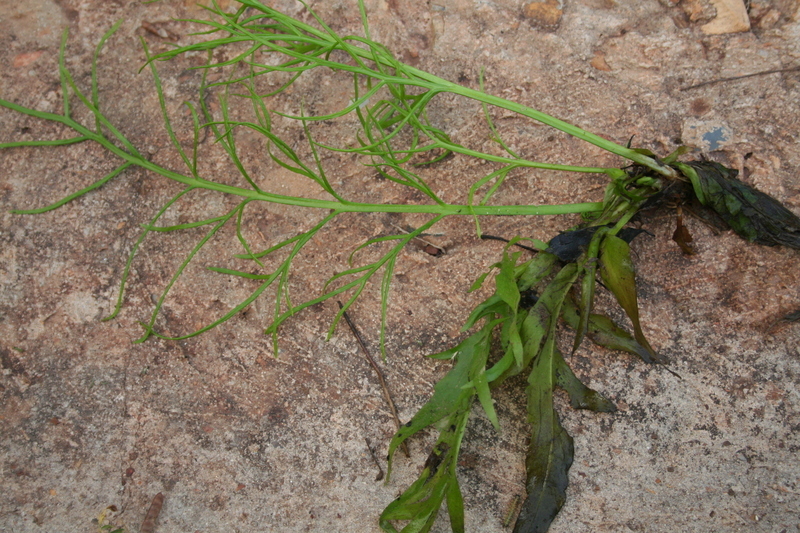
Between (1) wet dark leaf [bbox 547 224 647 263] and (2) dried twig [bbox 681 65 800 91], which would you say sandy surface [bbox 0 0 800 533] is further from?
(1) wet dark leaf [bbox 547 224 647 263]

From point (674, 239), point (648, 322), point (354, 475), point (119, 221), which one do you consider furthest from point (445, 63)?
point (354, 475)

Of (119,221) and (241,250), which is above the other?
(119,221)

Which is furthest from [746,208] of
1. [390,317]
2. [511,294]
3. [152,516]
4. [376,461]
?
[152,516]

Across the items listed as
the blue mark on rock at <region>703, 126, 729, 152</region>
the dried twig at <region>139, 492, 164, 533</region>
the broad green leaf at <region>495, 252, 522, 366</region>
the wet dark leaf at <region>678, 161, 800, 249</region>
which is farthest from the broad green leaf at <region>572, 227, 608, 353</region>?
the dried twig at <region>139, 492, 164, 533</region>

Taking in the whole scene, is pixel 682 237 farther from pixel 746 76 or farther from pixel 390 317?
pixel 390 317

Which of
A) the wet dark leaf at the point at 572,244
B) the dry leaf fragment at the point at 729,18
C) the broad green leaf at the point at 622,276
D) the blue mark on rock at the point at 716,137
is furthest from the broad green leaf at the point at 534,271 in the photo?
the dry leaf fragment at the point at 729,18

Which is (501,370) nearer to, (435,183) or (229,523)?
(435,183)

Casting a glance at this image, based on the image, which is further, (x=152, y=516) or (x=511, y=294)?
(x=152, y=516)
